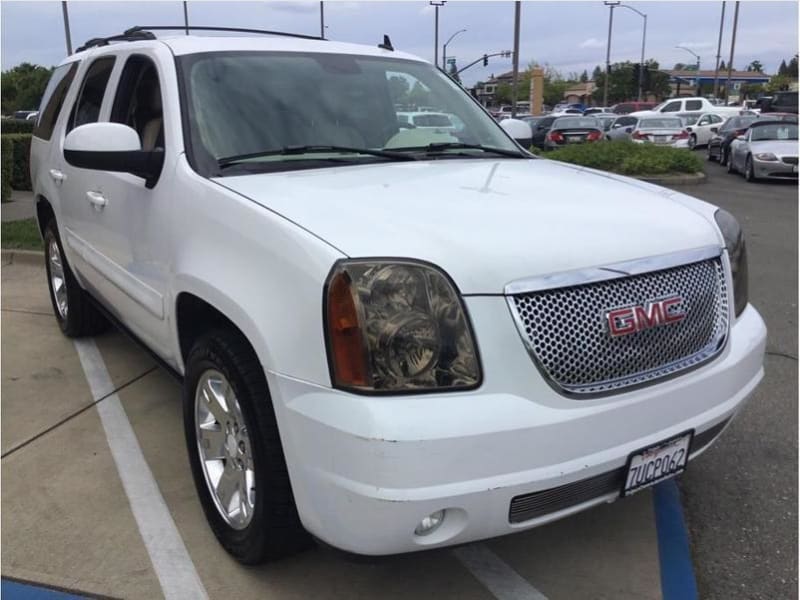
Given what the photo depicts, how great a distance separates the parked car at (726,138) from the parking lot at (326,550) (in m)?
16.8

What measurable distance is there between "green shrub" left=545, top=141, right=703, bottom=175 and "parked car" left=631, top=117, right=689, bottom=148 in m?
4.12

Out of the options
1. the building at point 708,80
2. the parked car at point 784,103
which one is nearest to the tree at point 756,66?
the building at point 708,80

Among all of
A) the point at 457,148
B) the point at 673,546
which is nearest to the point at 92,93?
the point at 457,148

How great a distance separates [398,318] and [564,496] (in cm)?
74

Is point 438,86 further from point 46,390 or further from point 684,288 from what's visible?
point 46,390

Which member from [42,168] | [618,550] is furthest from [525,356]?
[42,168]

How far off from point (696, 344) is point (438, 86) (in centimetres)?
220

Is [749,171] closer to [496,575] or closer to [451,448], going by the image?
[496,575]

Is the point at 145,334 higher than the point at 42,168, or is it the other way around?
the point at 42,168

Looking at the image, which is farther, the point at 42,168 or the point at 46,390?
the point at 42,168

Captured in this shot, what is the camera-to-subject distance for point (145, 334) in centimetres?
358

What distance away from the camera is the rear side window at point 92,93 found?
4.21 metres

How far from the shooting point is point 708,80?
98.9m

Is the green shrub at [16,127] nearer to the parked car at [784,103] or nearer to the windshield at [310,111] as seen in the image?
the windshield at [310,111]
